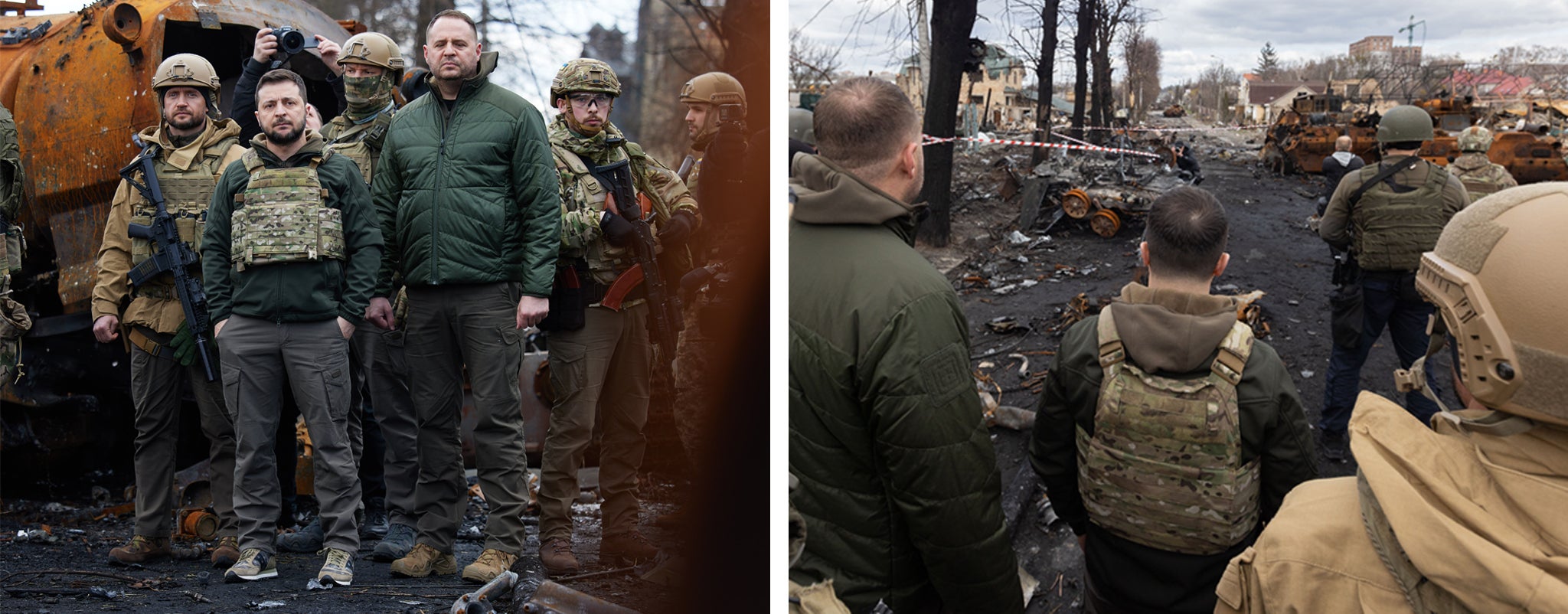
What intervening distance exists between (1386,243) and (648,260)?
415 centimetres

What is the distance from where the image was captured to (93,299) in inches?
133

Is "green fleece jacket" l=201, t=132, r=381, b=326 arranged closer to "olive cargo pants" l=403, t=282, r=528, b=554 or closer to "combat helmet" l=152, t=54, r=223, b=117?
"olive cargo pants" l=403, t=282, r=528, b=554

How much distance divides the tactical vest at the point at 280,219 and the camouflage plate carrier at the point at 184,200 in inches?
13.8

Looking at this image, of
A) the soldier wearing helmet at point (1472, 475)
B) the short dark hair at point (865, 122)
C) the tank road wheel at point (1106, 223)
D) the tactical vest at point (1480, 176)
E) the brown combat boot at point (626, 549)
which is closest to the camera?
the soldier wearing helmet at point (1472, 475)

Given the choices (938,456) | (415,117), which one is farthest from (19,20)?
(938,456)

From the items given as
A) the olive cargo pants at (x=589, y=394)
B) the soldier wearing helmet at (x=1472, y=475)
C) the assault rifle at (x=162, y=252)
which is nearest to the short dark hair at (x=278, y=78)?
the assault rifle at (x=162, y=252)

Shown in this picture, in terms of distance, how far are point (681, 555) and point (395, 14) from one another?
2.18m

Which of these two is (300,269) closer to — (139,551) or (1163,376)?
(139,551)

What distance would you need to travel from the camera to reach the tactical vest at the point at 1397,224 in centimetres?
502

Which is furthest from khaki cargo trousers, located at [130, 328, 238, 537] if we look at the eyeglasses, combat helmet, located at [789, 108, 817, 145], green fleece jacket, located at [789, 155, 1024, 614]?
green fleece jacket, located at [789, 155, 1024, 614]

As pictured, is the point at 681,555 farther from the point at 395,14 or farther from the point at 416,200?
the point at 395,14

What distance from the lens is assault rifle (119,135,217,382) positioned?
3303 millimetres

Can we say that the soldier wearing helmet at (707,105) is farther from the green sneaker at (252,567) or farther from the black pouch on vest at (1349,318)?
the black pouch on vest at (1349,318)

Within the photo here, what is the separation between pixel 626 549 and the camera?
229cm
